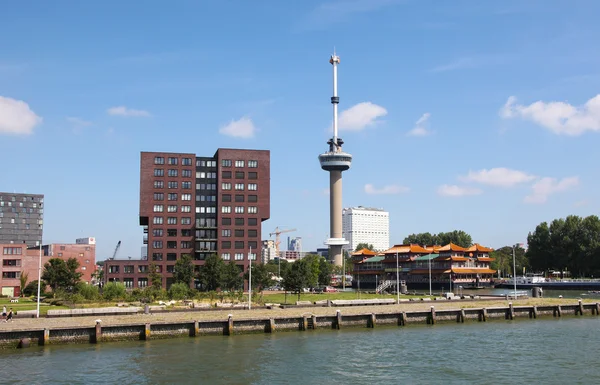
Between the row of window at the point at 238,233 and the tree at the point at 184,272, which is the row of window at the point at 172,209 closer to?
the row of window at the point at 238,233

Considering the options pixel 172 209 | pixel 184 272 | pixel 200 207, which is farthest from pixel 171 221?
pixel 184 272

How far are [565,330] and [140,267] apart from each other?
116 m

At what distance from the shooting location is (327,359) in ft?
170

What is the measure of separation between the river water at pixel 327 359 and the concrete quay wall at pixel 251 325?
57.4 inches

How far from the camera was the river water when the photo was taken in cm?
4503

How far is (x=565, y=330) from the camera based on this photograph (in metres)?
70.2

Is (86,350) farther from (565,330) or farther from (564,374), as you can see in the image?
(565,330)

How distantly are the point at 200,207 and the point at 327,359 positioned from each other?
117m

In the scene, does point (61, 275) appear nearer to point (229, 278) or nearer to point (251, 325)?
point (229, 278)

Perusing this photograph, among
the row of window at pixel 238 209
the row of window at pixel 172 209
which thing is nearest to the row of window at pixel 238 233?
the row of window at pixel 238 209

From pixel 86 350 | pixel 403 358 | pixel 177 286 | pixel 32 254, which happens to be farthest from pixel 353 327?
pixel 32 254

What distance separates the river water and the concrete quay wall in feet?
4.79

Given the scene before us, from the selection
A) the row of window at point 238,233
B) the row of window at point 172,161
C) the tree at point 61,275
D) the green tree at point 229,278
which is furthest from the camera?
the row of window at point 238,233

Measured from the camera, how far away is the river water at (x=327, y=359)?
4503cm
